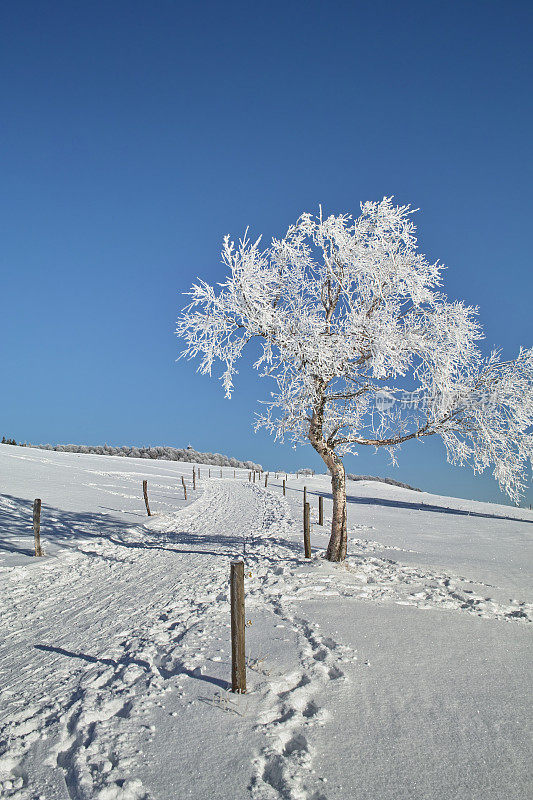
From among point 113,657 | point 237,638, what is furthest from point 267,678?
point 113,657

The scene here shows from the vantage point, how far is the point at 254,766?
427 cm

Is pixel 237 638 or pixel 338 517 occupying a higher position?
pixel 338 517

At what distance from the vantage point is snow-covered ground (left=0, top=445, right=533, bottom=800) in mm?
4242

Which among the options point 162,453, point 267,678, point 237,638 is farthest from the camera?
point 162,453

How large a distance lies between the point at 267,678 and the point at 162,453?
91.0 meters

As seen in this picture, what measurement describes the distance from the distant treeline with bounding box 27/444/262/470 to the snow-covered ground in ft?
261

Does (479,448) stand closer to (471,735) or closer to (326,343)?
(326,343)

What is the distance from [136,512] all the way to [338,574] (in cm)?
1485

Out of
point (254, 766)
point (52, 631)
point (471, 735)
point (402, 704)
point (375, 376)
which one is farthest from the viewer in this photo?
point (375, 376)

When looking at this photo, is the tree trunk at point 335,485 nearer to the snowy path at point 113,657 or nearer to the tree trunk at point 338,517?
the tree trunk at point 338,517

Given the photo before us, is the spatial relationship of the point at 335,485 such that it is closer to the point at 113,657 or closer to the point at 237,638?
the point at 113,657

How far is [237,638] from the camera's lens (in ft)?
18.3

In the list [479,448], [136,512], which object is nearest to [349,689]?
[479,448]

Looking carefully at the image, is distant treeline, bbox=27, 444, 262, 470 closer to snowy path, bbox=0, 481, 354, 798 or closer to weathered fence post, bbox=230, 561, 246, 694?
→ snowy path, bbox=0, 481, 354, 798
